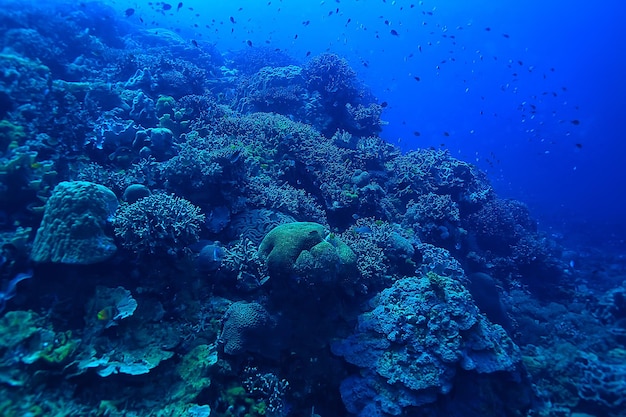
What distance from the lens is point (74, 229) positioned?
4547mm

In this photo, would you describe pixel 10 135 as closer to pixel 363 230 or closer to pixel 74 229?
pixel 74 229

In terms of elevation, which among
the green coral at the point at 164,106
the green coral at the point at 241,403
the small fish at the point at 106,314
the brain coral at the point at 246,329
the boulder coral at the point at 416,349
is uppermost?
the green coral at the point at 164,106

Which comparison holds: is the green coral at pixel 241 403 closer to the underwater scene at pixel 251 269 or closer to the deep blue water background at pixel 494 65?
the underwater scene at pixel 251 269

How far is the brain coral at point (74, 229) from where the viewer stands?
14.5 ft

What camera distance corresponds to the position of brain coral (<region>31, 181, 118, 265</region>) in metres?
4.42

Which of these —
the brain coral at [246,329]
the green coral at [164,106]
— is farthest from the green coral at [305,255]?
the green coral at [164,106]

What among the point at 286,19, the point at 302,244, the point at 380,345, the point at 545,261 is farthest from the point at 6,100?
the point at 286,19

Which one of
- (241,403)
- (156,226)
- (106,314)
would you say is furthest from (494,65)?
(106,314)

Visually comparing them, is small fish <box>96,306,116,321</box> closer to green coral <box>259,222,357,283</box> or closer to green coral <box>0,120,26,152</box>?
green coral <box>259,222,357,283</box>

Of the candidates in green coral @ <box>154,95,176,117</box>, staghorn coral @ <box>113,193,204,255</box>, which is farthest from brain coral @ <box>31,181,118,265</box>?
green coral @ <box>154,95,176,117</box>

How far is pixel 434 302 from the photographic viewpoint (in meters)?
5.54

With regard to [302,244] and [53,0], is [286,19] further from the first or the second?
[302,244]

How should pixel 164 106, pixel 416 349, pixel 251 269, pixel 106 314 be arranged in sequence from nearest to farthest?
pixel 106 314 → pixel 416 349 → pixel 251 269 → pixel 164 106

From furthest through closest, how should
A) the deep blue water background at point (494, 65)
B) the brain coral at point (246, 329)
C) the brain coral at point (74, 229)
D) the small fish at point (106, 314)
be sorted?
the deep blue water background at point (494, 65) < the brain coral at point (246, 329) < the brain coral at point (74, 229) < the small fish at point (106, 314)
